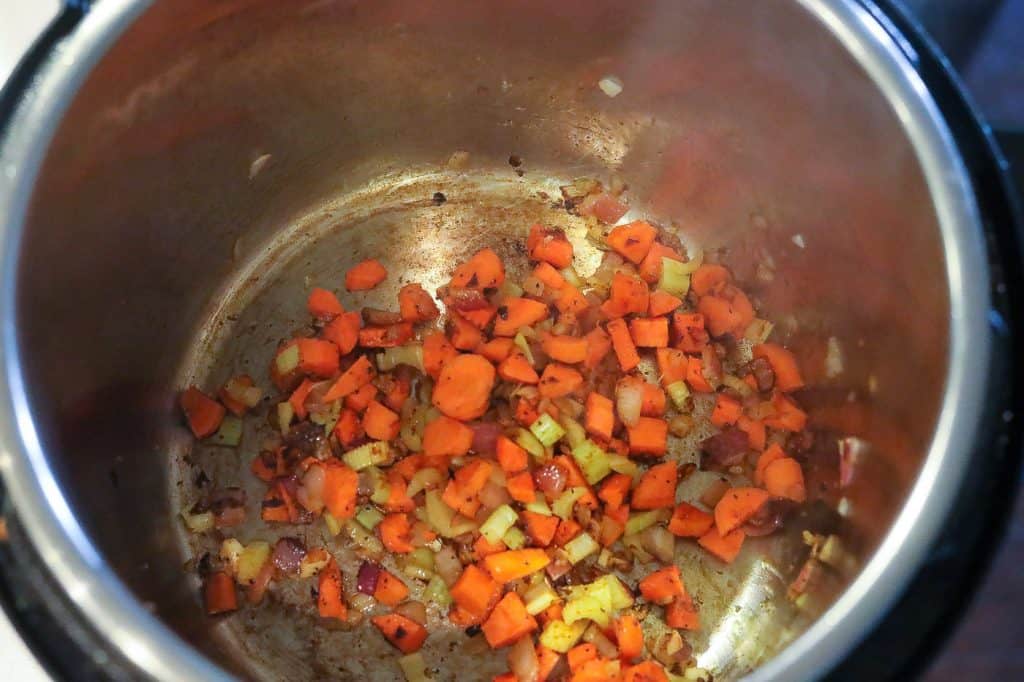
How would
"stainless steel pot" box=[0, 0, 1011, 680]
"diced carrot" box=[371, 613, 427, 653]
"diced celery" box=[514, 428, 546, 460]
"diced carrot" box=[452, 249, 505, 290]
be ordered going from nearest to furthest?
"stainless steel pot" box=[0, 0, 1011, 680] < "diced carrot" box=[371, 613, 427, 653] < "diced celery" box=[514, 428, 546, 460] < "diced carrot" box=[452, 249, 505, 290]

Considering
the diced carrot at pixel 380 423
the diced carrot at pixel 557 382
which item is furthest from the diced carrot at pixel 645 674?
the diced carrot at pixel 380 423

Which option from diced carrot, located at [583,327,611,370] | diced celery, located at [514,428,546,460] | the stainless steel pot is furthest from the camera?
diced carrot, located at [583,327,611,370]

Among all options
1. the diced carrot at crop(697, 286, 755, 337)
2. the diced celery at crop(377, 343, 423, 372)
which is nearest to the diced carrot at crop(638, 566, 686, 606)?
the diced carrot at crop(697, 286, 755, 337)

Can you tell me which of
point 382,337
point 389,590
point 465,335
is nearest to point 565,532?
point 389,590

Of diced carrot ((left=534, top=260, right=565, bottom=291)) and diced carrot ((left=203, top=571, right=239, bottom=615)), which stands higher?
diced carrot ((left=534, top=260, right=565, bottom=291))

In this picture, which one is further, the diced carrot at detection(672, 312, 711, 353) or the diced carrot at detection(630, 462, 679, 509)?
the diced carrot at detection(672, 312, 711, 353)

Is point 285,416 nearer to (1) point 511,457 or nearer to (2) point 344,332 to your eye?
(2) point 344,332

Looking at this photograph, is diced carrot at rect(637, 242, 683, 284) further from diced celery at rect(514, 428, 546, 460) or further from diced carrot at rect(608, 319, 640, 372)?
diced celery at rect(514, 428, 546, 460)
